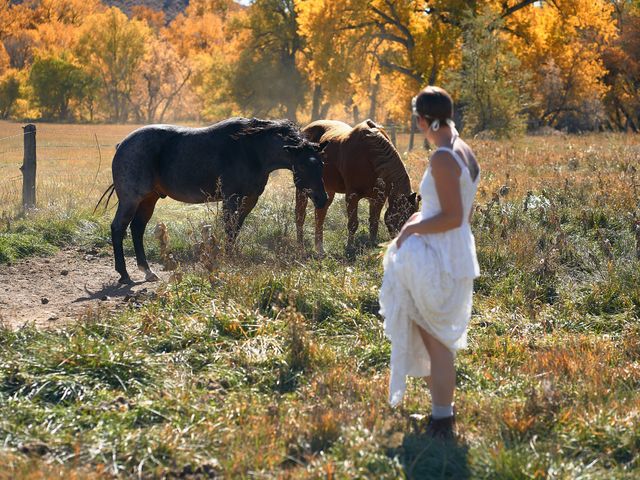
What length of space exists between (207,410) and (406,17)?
34256 mm

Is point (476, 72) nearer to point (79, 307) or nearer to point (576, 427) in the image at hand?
point (79, 307)

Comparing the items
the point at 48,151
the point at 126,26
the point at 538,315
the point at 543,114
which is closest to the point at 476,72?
the point at 543,114

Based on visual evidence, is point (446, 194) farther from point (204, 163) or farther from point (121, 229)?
point (121, 229)

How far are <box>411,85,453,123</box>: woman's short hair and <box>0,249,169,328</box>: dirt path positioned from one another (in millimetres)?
3965

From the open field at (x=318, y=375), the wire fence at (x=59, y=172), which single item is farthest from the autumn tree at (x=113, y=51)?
the open field at (x=318, y=375)

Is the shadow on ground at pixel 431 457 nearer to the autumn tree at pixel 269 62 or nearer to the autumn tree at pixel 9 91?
the autumn tree at pixel 269 62

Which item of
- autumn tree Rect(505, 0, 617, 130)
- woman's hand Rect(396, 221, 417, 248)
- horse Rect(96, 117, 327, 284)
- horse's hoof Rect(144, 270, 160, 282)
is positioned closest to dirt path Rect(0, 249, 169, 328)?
horse's hoof Rect(144, 270, 160, 282)

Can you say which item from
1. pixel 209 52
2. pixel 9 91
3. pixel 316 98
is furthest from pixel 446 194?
pixel 209 52

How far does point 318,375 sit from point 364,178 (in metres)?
4.93

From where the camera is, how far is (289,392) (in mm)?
5641

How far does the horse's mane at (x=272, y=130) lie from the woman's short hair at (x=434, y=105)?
5.09 m

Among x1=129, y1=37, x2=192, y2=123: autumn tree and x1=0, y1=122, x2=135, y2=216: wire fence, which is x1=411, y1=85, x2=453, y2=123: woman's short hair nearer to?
x1=0, y1=122, x2=135, y2=216: wire fence

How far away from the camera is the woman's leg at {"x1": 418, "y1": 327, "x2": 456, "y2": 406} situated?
15.4 ft

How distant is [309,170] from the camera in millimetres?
9680
